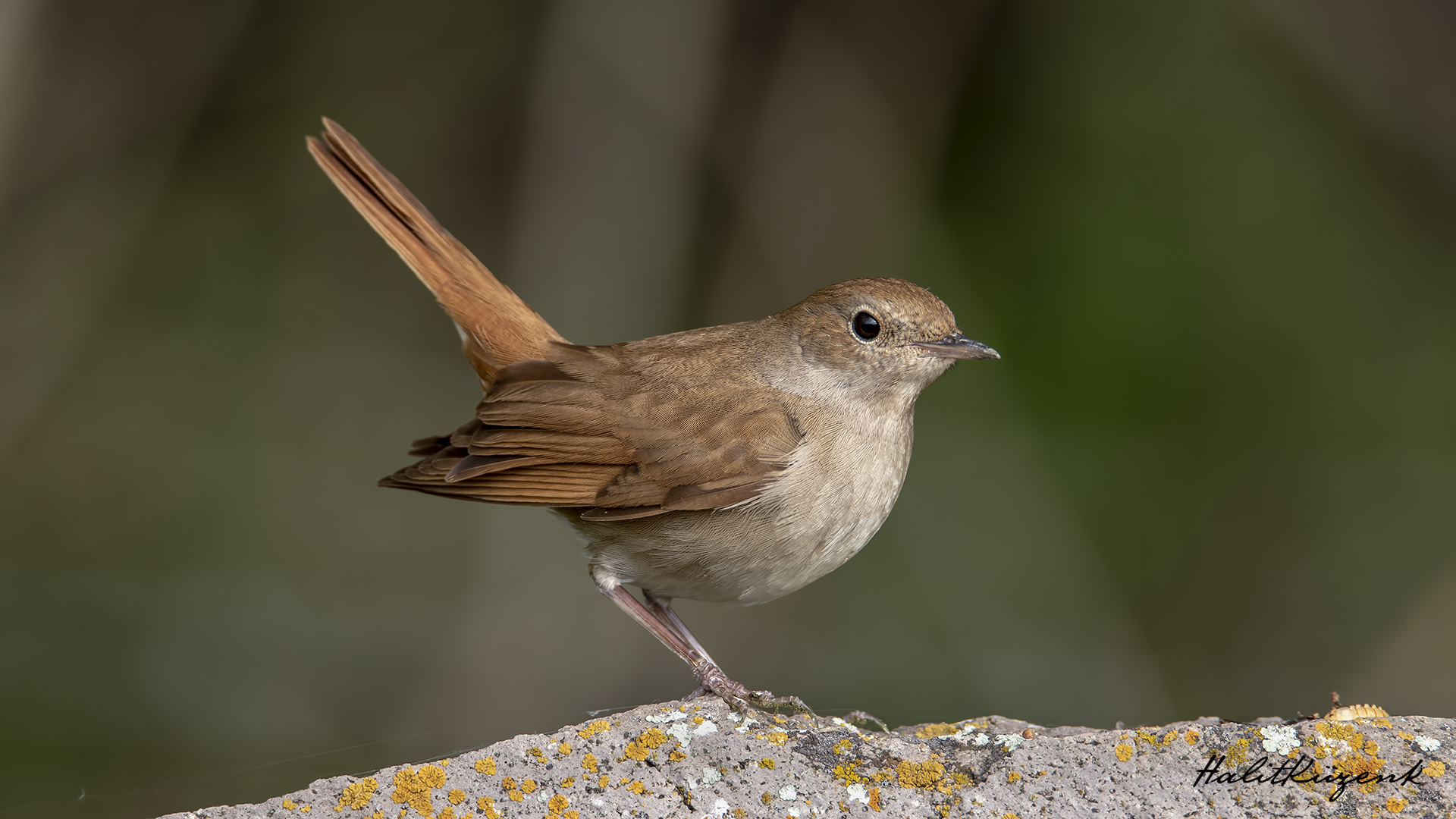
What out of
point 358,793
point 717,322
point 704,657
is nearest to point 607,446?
point 704,657

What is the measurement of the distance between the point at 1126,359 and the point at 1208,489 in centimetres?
81

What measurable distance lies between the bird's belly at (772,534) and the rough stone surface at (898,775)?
2.27ft

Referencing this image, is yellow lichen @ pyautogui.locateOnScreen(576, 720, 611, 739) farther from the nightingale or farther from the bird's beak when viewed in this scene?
the bird's beak

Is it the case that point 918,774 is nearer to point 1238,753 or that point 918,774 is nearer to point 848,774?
point 848,774

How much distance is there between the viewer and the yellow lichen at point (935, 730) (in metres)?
2.77

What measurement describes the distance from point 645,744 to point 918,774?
1.97 ft

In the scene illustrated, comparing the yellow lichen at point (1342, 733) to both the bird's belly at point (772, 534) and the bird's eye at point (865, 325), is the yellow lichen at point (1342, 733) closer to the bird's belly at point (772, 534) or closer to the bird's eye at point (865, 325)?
the bird's belly at point (772, 534)

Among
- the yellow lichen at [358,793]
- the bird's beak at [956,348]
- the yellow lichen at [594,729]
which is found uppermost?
the bird's beak at [956,348]

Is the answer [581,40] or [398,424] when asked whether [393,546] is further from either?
[581,40]

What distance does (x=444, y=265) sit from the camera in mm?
3988

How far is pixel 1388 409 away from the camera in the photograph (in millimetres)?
5129

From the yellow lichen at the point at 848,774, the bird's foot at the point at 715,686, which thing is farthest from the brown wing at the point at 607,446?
the yellow lichen at the point at 848,774

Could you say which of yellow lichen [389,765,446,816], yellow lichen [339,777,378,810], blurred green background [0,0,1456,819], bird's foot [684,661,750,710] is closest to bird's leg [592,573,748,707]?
bird's foot [684,661,750,710]

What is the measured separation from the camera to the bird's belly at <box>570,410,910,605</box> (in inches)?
129
